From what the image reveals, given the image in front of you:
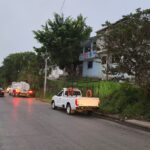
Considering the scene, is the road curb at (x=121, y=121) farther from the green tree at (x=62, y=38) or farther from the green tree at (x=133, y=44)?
the green tree at (x=62, y=38)

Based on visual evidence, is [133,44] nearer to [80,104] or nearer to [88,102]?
[88,102]

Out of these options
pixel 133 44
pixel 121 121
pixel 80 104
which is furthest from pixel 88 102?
pixel 133 44

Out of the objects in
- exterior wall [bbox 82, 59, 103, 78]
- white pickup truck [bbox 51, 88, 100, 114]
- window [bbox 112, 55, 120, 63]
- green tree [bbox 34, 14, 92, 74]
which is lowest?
white pickup truck [bbox 51, 88, 100, 114]

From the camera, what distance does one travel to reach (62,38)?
5306 cm

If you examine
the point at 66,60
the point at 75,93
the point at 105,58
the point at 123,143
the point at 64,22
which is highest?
the point at 64,22

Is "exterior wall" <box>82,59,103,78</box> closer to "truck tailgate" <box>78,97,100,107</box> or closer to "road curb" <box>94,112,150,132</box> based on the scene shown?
"truck tailgate" <box>78,97,100,107</box>

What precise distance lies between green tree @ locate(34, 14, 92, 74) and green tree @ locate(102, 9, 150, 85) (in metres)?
30.0

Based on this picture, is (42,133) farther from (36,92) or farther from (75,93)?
(36,92)

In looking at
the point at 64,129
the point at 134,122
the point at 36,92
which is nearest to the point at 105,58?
the point at 134,122

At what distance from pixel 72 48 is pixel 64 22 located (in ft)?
15.7

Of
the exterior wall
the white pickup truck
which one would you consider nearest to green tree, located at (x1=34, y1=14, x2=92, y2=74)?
the exterior wall

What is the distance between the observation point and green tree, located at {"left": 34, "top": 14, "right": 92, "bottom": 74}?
2060 inches

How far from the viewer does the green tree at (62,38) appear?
5231cm

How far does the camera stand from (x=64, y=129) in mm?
14469
